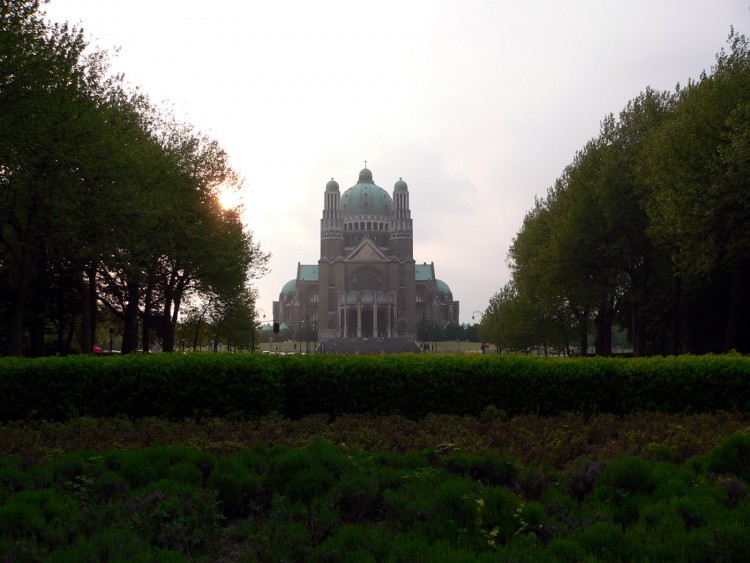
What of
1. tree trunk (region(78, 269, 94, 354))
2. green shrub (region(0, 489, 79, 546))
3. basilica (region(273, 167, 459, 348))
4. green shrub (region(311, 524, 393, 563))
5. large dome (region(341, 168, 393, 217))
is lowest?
green shrub (region(311, 524, 393, 563))

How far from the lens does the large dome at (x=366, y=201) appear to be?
135375 mm

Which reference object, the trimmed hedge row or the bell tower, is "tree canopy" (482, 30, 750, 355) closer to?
the trimmed hedge row

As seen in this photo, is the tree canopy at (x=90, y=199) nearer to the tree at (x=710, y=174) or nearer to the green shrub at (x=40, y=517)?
the green shrub at (x=40, y=517)

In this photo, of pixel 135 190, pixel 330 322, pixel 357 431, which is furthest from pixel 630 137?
pixel 330 322

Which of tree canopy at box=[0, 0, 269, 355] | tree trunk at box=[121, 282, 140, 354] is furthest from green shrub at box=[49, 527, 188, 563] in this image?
tree trunk at box=[121, 282, 140, 354]

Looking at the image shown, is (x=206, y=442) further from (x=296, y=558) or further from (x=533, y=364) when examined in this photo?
(x=533, y=364)

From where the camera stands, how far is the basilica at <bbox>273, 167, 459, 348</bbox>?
4803 inches

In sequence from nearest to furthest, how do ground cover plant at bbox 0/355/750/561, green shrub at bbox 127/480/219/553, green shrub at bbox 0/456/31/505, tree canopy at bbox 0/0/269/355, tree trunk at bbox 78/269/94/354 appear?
ground cover plant at bbox 0/355/750/561, green shrub at bbox 127/480/219/553, green shrub at bbox 0/456/31/505, tree canopy at bbox 0/0/269/355, tree trunk at bbox 78/269/94/354

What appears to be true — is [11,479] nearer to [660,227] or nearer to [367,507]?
[367,507]

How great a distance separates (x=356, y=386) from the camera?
12.9m

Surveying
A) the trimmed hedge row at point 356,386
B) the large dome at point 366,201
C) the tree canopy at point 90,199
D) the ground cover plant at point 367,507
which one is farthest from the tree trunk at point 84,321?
the large dome at point 366,201

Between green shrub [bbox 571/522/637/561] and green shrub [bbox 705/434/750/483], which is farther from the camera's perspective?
green shrub [bbox 705/434/750/483]

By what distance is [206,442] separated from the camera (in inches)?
378

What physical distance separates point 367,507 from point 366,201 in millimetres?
130610
